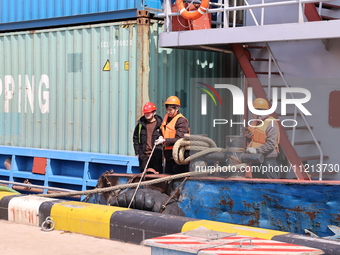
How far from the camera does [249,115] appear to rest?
9938mm

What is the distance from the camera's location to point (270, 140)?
7.47 m

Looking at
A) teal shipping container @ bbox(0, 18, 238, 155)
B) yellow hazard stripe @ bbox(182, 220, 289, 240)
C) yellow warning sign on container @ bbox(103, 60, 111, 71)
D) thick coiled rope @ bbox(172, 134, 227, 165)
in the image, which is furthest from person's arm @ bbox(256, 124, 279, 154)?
yellow warning sign on container @ bbox(103, 60, 111, 71)

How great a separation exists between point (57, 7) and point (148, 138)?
380 centimetres

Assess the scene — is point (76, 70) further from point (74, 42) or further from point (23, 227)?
point (23, 227)

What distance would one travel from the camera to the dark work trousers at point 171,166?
8.15 meters

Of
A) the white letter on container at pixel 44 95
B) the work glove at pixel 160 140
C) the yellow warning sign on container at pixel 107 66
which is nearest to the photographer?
the work glove at pixel 160 140

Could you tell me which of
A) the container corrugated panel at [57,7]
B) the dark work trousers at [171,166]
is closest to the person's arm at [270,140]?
the dark work trousers at [171,166]

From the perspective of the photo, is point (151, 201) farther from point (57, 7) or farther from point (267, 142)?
point (57, 7)

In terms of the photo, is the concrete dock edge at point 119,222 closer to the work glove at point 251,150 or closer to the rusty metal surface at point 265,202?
the rusty metal surface at point 265,202

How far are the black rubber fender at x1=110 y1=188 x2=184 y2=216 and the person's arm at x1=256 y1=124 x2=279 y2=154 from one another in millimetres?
1324

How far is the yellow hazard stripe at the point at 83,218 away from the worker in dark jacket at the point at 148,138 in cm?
139

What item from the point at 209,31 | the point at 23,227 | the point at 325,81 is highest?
the point at 209,31

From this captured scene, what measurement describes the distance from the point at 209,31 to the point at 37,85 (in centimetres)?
413

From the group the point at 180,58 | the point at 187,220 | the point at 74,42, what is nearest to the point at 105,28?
the point at 74,42
